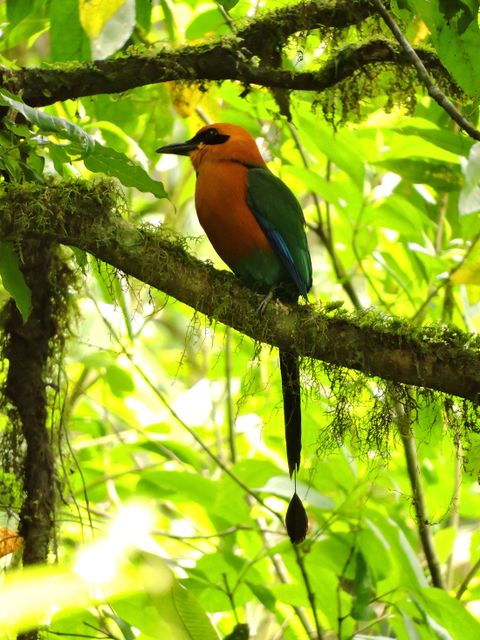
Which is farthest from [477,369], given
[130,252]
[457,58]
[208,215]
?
[208,215]

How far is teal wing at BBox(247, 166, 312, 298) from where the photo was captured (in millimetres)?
2705

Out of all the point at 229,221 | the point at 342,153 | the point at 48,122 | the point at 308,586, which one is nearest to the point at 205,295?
the point at 48,122

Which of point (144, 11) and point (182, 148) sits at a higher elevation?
point (182, 148)

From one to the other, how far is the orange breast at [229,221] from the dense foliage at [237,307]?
8.2 inches

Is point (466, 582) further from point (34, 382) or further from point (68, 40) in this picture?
point (68, 40)

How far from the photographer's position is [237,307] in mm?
2002

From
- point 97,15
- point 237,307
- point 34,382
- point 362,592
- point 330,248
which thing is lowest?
point 362,592

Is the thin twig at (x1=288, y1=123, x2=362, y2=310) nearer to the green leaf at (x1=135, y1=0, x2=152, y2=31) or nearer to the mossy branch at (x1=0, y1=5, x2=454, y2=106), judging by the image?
the mossy branch at (x1=0, y1=5, x2=454, y2=106)

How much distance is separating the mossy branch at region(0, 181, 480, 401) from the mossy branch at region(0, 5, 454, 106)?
321 millimetres

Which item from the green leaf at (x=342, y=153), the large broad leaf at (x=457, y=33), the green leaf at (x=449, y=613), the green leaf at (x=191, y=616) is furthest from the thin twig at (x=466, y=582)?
the large broad leaf at (x=457, y=33)

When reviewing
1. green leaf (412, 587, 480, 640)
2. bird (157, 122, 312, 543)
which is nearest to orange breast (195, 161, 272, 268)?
bird (157, 122, 312, 543)

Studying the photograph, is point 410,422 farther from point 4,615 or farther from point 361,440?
point 4,615

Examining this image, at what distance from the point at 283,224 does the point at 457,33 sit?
4.16 feet

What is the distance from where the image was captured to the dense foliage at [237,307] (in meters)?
1.87
